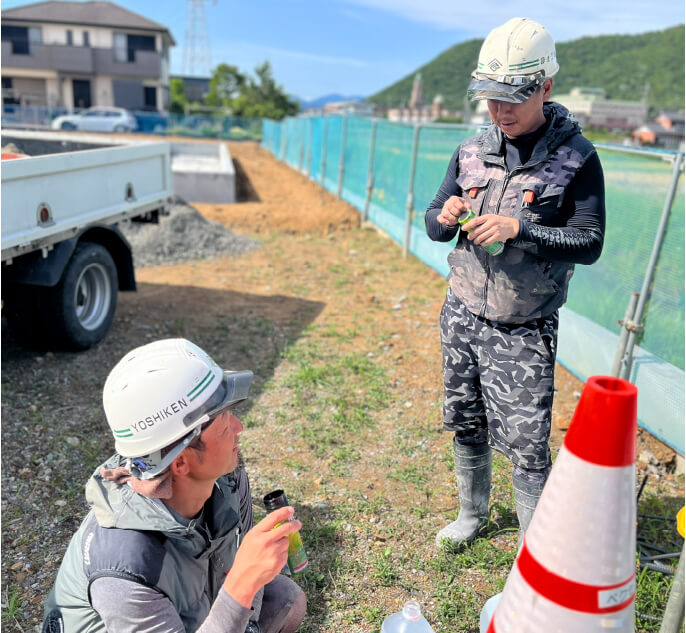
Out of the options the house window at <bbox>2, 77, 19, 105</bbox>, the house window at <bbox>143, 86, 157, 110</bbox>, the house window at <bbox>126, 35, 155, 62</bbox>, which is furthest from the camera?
the house window at <bbox>143, 86, 157, 110</bbox>

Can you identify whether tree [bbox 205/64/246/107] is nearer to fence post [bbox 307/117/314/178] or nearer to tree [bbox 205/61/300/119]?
tree [bbox 205/61/300/119]

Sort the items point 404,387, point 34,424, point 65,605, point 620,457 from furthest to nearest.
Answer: point 404,387 < point 34,424 < point 65,605 < point 620,457

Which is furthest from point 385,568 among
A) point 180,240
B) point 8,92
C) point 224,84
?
point 224,84

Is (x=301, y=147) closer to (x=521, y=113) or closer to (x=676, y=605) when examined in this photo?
(x=521, y=113)

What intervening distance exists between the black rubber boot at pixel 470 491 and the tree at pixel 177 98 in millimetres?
53215

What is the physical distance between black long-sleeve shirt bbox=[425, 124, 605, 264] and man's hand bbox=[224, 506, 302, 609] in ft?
4.18

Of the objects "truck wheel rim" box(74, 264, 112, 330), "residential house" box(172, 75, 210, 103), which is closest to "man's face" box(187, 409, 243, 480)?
"truck wheel rim" box(74, 264, 112, 330)

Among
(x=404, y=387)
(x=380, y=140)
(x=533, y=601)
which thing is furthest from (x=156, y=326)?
(x=380, y=140)

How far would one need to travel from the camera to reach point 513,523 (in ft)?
9.79

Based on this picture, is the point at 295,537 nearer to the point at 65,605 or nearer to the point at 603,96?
the point at 65,605

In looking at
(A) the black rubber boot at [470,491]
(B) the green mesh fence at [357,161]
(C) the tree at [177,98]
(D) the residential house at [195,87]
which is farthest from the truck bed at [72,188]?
(D) the residential house at [195,87]

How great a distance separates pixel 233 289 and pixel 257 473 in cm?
390

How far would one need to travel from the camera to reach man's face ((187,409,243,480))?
5.20 ft

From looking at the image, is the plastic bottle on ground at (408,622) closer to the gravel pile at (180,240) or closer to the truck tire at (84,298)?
the truck tire at (84,298)
